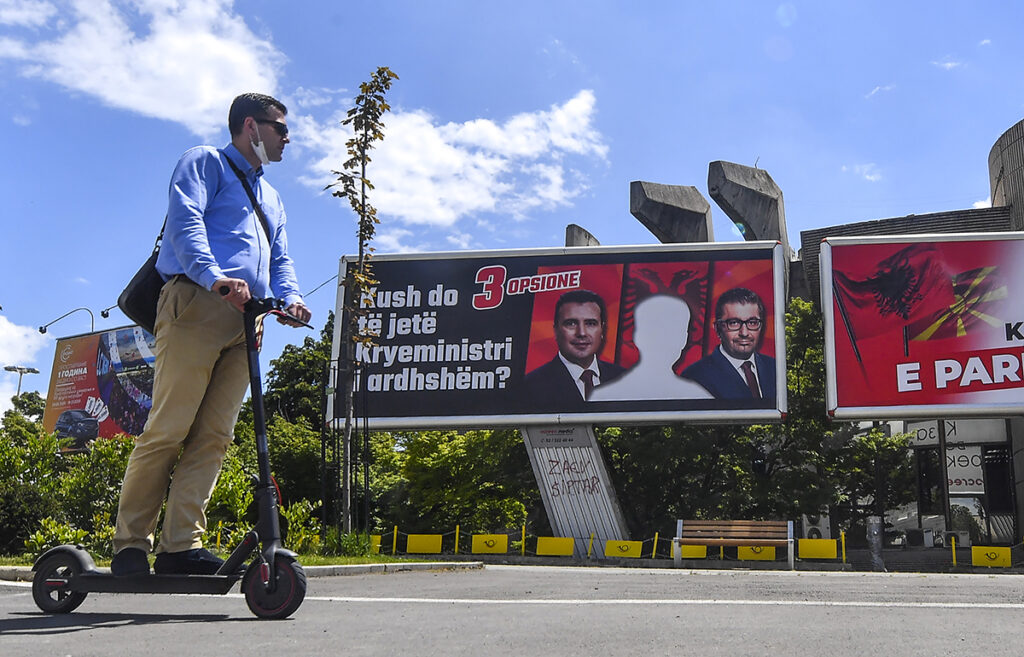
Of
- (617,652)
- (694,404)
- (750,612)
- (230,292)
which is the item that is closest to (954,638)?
(750,612)

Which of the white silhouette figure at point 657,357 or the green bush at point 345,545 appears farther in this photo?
the white silhouette figure at point 657,357

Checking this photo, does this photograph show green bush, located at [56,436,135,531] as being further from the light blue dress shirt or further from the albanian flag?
the albanian flag

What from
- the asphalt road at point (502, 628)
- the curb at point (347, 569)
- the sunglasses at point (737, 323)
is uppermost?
the sunglasses at point (737, 323)

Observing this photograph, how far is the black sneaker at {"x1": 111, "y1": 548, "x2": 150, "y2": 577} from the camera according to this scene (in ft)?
10.5

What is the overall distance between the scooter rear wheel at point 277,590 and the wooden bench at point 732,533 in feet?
50.4

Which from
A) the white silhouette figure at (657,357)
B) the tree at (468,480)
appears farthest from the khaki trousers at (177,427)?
the tree at (468,480)

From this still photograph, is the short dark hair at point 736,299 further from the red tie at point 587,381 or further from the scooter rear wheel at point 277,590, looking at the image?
the scooter rear wheel at point 277,590

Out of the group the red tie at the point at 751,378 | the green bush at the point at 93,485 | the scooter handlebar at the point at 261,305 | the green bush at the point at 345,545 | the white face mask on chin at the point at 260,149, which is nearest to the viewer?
the scooter handlebar at the point at 261,305

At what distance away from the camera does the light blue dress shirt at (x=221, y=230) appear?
330cm

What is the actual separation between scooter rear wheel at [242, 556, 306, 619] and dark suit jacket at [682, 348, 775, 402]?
17.9 m

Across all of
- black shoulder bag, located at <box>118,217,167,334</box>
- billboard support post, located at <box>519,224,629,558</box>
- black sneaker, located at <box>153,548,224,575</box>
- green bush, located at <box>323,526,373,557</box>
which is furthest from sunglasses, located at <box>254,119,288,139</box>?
billboard support post, located at <box>519,224,629,558</box>

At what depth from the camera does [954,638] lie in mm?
2934

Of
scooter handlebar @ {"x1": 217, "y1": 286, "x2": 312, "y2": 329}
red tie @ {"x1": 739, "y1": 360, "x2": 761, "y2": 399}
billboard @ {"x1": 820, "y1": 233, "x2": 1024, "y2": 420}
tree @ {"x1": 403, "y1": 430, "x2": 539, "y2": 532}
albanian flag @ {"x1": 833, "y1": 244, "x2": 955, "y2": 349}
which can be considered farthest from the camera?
tree @ {"x1": 403, "y1": 430, "x2": 539, "y2": 532}

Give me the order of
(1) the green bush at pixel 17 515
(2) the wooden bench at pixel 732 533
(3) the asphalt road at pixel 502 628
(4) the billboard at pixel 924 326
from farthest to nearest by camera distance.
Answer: (4) the billboard at pixel 924 326 → (2) the wooden bench at pixel 732 533 → (1) the green bush at pixel 17 515 → (3) the asphalt road at pixel 502 628
